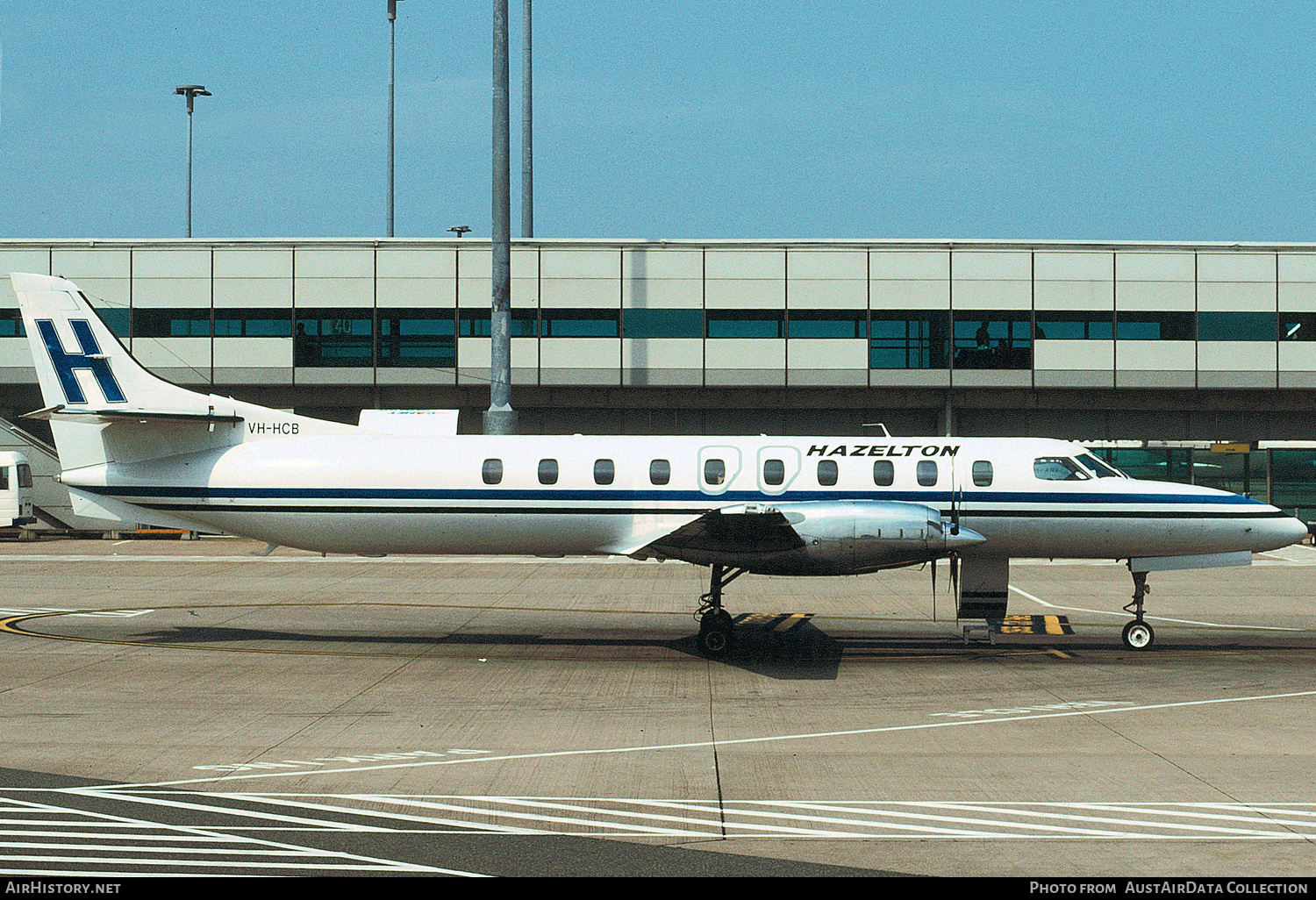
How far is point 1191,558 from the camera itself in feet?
62.2

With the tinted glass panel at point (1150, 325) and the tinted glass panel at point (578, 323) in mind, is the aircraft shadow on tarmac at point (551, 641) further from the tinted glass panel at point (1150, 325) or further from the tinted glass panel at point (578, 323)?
the tinted glass panel at point (1150, 325)

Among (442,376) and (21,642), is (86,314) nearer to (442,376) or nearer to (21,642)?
(21,642)

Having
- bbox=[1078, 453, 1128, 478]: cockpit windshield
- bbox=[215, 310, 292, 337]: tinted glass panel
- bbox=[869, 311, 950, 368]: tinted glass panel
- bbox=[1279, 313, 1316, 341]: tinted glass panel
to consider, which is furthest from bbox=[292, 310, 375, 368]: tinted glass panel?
bbox=[1279, 313, 1316, 341]: tinted glass panel

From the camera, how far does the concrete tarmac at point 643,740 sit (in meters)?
8.38

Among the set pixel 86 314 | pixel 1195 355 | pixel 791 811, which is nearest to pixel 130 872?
pixel 791 811

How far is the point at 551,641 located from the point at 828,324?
24.3m

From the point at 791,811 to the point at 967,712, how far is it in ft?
16.2

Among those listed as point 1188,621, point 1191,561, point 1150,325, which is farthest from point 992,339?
point 1191,561

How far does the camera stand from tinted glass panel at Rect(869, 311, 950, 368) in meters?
40.7

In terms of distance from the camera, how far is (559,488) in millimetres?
18516

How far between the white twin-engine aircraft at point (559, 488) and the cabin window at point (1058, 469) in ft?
0.09

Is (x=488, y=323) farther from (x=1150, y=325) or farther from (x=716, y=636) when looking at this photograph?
(x=716, y=636)

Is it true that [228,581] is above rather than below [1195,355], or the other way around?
below

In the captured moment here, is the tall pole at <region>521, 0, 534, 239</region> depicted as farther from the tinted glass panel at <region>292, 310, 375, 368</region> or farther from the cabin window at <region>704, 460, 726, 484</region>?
the cabin window at <region>704, 460, 726, 484</region>
